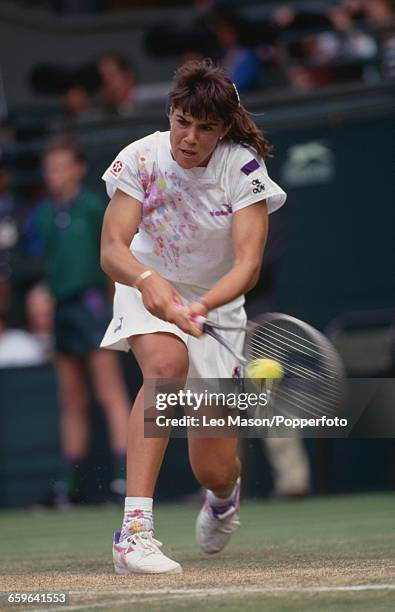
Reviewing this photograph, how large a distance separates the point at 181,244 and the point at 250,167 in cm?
38

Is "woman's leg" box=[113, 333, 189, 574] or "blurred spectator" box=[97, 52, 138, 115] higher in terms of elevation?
"blurred spectator" box=[97, 52, 138, 115]

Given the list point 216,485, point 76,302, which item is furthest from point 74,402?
point 216,485

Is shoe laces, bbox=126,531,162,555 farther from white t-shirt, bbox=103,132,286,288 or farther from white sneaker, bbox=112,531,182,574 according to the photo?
white t-shirt, bbox=103,132,286,288

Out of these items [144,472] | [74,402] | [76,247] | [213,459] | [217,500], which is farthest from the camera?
[74,402]

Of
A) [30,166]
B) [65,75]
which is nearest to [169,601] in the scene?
[30,166]

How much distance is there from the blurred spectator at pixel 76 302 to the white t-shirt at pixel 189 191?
4.17 m

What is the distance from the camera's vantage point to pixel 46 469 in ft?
32.2

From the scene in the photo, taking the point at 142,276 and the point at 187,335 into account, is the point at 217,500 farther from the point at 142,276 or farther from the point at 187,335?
the point at 142,276

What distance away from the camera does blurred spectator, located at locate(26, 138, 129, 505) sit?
918 centimetres

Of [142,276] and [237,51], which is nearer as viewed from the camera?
[142,276]

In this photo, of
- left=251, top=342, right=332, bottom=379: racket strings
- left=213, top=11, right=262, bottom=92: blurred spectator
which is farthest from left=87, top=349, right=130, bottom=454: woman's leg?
left=251, top=342, right=332, bottom=379: racket strings

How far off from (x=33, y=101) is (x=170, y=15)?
1462 millimetres

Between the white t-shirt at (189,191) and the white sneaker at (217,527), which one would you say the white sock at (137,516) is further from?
the white sneaker at (217,527)

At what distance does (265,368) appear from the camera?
474cm
